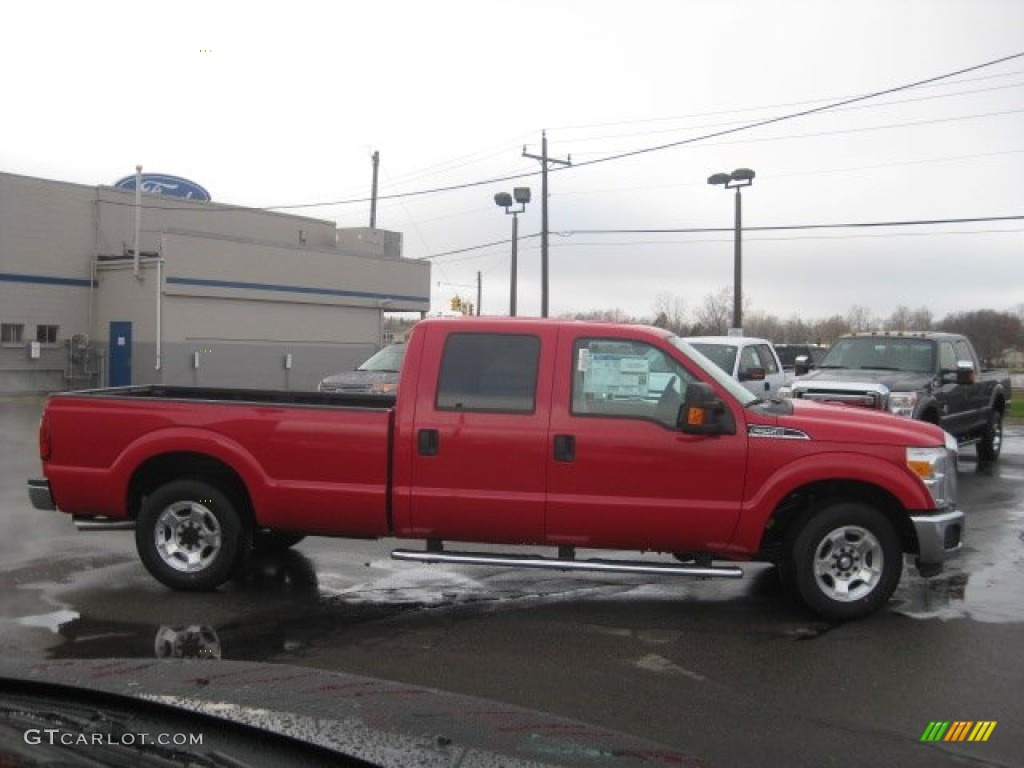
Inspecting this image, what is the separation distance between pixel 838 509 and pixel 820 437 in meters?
0.49

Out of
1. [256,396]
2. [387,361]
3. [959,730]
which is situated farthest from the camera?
[387,361]

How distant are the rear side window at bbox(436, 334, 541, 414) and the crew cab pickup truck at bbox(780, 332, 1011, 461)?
21.3ft

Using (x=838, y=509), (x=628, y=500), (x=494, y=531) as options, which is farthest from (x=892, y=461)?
(x=494, y=531)

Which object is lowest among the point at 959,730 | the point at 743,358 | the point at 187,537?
the point at 959,730

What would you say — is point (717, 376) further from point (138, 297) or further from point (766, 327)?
point (766, 327)

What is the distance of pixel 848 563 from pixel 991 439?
416 inches

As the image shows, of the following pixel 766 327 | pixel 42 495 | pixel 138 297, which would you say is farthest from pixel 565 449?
pixel 766 327

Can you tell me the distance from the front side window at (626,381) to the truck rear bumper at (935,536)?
1.74 meters

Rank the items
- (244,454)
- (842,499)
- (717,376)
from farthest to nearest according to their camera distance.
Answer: (244,454) < (717,376) < (842,499)

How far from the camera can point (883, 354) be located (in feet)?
46.0

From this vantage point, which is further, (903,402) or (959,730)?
(903,402)

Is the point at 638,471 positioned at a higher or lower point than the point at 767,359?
lower

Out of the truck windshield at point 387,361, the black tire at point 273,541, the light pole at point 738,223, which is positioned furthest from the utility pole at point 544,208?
the black tire at point 273,541

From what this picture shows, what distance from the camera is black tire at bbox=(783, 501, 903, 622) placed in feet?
21.0
